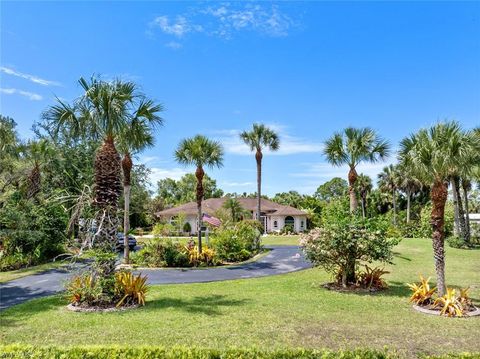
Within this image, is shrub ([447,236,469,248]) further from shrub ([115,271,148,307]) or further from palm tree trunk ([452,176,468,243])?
shrub ([115,271,148,307])

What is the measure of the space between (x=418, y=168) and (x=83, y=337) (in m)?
10.3

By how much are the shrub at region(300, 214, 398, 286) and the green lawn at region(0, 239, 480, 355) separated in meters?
1.28

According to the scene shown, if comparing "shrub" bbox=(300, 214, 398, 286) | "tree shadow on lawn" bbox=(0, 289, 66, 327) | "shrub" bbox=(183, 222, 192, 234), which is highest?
"shrub" bbox=(183, 222, 192, 234)

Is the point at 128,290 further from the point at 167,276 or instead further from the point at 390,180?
the point at 390,180

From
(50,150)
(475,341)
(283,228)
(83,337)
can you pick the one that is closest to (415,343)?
(475,341)

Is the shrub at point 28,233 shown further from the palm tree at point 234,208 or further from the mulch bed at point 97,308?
the palm tree at point 234,208

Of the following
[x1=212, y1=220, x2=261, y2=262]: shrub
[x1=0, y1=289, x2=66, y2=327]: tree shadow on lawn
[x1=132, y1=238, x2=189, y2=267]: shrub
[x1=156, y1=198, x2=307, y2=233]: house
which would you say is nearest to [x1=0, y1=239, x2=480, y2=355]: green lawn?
[x1=0, y1=289, x2=66, y2=327]: tree shadow on lawn

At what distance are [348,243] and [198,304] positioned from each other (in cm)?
556

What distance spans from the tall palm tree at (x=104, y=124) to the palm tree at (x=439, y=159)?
30.3 feet

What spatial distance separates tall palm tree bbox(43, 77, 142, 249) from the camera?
11766 mm

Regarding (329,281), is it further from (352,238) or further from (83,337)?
(83,337)

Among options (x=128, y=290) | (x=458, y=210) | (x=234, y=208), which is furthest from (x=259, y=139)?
(x=128, y=290)

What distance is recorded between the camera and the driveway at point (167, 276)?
14438mm

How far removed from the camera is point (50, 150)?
30.3 m
